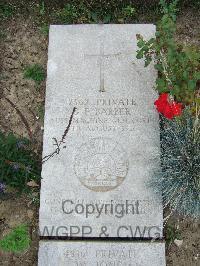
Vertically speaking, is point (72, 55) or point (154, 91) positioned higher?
point (72, 55)

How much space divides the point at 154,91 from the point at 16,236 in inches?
76.6

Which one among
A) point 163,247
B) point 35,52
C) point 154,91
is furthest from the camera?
point 35,52

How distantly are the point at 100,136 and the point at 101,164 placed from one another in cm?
28

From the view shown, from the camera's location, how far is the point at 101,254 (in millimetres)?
4418

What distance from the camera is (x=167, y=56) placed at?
4598 mm

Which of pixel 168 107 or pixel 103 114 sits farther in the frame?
pixel 103 114

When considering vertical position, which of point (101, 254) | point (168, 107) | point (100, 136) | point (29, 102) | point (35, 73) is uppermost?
point (35, 73)

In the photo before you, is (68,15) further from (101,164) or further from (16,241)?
(16,241)

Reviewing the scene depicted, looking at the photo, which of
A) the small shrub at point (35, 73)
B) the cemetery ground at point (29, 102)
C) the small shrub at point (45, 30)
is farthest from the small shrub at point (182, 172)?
the small shrub at point (45, 30)

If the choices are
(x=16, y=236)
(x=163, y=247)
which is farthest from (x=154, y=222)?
(x=16, y=236)

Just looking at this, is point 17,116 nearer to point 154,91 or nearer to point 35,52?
point 35,52

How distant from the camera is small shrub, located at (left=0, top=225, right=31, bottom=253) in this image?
4.62 m

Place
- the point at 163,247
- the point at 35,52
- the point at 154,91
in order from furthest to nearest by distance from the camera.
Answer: the point at 35,52, the point at 154,91, the point at 163,247

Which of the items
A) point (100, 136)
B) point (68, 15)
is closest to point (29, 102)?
point (100, 136)
